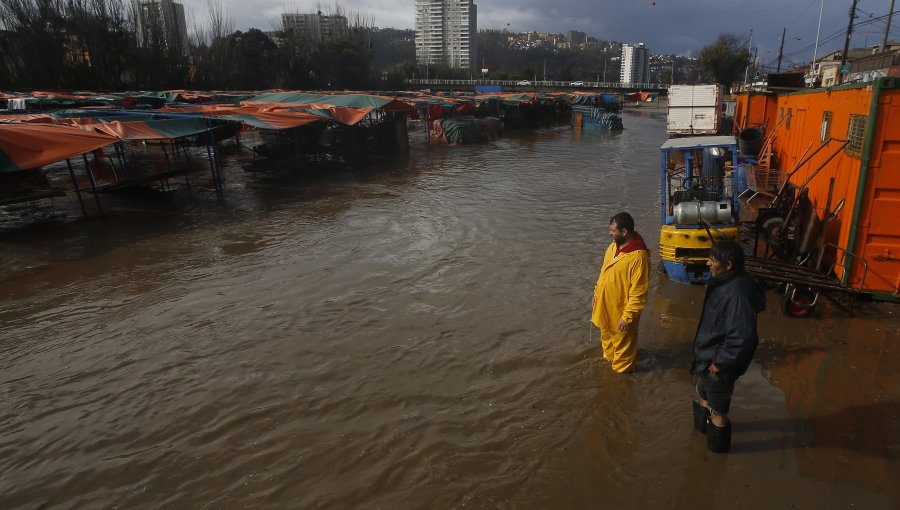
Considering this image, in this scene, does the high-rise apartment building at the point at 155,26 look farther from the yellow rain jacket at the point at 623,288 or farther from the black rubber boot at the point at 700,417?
the black rubber boot at the point at 700,417

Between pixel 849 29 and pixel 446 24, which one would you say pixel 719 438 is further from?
pixel 446 24

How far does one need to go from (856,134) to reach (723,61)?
2091 inches

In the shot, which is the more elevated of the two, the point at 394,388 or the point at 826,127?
the point at 826,127

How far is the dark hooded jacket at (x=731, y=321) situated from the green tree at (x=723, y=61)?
5680 cm

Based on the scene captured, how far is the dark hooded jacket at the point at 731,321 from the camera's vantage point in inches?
125

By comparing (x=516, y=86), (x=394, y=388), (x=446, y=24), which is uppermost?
(x=446, y=24)

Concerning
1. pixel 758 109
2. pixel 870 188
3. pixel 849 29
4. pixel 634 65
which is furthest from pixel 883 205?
pixel 634 65

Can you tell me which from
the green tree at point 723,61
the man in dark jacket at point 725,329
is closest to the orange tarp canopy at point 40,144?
the man in dark jacket at point 725,329

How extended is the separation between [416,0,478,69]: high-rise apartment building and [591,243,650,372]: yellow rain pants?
161895mm

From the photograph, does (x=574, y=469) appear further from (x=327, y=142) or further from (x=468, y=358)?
(x=327, y=142)

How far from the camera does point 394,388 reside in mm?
4652

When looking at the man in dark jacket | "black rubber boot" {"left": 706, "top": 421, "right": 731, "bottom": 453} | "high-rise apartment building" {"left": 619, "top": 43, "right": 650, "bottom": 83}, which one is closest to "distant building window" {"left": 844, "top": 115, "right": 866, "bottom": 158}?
the man in dark jacket

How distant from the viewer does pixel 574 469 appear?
3572 millimetres

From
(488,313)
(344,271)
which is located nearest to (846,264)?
(488,313)
